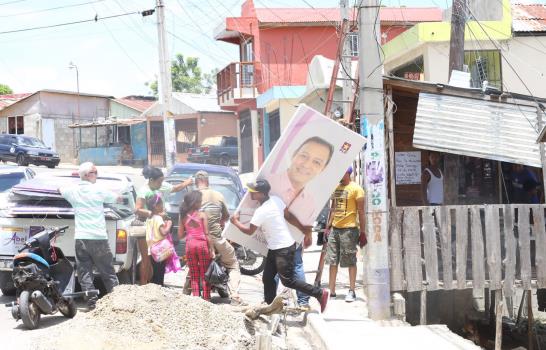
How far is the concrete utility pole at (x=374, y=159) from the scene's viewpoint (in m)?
7.80

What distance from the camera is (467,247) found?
8.34 m

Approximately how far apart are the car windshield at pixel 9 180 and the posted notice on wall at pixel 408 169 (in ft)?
25.2

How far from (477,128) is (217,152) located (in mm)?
26586

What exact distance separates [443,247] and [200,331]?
129 inches

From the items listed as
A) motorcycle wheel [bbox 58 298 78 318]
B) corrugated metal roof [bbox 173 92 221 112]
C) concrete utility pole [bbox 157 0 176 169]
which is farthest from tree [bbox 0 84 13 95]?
motorcycle wheel [bbox 58 298 78 318]

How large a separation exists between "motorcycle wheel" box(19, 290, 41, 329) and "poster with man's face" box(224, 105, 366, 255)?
2259 mm

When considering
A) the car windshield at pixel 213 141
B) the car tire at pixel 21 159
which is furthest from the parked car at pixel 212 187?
the car windshield at pixel 213 141

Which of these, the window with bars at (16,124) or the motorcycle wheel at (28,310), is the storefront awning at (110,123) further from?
the motorcycle wheel at (28,310)

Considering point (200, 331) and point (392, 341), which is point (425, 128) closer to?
point (392, 341)

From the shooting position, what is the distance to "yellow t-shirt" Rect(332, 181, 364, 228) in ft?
28.5

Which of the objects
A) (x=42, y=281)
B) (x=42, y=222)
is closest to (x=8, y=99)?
(x=42, y=222)

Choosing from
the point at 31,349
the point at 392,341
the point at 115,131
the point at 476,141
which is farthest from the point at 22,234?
the point at 115,131

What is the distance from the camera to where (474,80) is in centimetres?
1727

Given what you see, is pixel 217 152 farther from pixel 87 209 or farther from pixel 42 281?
pixel 42 281
